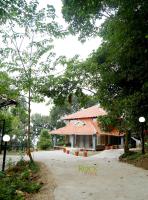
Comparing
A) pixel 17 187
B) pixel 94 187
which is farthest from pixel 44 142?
pixel 94 187

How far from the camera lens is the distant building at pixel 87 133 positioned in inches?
1576

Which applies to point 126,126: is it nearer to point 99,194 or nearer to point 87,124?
point 99,194

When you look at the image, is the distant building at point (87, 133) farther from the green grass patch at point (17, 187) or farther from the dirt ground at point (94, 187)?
the green grass patch at point (17, 187)

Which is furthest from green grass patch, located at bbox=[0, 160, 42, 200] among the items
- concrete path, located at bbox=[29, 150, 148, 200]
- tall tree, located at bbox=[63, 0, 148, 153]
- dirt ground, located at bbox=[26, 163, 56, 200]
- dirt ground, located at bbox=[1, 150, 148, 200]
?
tall tree, located at bbox=[63, 0, 148, 153]

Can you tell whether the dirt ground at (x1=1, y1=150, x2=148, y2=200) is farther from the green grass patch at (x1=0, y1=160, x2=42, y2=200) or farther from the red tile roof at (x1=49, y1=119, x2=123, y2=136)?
the red tile roof at (x1=49, y1=119, x2=123, y2=136)

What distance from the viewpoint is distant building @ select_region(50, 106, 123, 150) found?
4003cm

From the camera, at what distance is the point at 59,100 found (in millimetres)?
19094

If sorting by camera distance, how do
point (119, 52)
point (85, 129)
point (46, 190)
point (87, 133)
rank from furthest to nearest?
point (85, 129), point (87, 133), point (119, 52), point (46, 190)

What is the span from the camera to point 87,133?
39.2 metres

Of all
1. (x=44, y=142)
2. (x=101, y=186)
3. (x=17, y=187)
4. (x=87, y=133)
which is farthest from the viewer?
(x=87, y=133)

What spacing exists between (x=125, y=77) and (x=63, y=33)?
479 centimetres

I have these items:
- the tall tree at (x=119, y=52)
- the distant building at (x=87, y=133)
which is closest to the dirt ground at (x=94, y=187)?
the tall tree at (x=119, y=52)

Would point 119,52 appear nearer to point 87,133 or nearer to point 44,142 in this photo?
point 87,133

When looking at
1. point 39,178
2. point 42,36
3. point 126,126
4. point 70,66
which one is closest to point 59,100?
point 70,66
